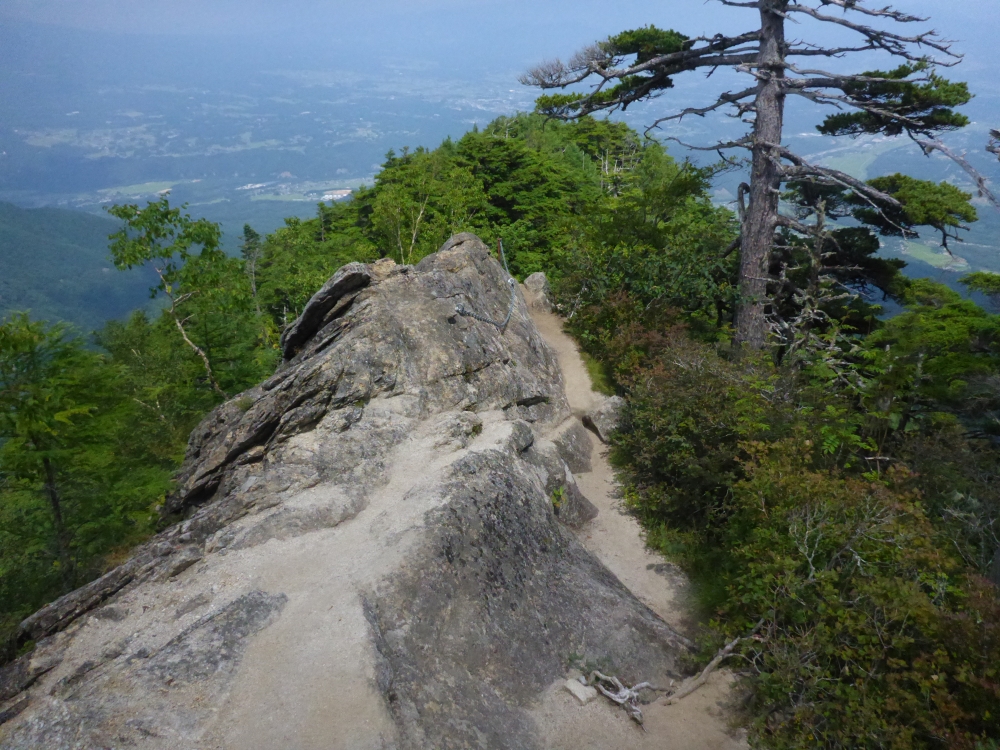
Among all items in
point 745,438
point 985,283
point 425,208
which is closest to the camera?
point 745,438

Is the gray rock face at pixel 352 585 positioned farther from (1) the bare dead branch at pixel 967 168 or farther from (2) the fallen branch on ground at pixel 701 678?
(1) the bare dead branch at pixel 967 168

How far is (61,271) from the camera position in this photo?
375ft

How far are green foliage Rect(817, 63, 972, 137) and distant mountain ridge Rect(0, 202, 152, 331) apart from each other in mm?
104856

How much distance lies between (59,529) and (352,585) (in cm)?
823

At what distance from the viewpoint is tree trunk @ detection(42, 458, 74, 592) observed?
11.5 m

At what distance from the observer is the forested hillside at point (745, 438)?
7.77m

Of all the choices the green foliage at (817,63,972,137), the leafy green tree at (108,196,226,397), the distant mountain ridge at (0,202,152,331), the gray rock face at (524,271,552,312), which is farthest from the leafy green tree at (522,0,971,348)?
the distant mountain ridge at (0,202,152,331)

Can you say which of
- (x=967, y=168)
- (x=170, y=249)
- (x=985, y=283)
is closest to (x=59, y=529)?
(x=170, y=249)

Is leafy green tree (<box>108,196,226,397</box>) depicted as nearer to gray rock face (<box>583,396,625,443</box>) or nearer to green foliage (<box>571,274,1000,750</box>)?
gray rock face (<box>583,396,625,443</box>)

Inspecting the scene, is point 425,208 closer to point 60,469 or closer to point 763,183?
point 763,183

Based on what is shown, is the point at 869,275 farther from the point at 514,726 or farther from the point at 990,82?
the point at 990,82

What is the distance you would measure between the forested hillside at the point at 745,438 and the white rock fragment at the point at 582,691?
223 cm

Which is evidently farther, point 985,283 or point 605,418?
point 605,418

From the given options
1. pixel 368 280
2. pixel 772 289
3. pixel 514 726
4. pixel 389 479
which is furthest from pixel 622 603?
pixel 772 289
